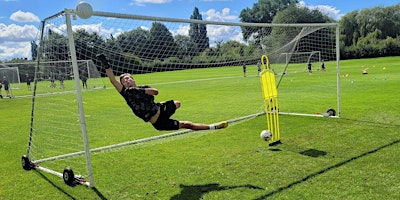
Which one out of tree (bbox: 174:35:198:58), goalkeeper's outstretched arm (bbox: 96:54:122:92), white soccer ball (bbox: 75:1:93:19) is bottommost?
goalkeeper's outstretched arm (bbox: 96:54:122:92)

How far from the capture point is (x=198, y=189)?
5.49 metres

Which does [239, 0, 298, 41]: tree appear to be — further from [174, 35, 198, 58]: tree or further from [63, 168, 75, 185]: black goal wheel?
[63, 168, 75, 185]: black goal wheel

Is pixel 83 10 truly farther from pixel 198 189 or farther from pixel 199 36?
pixel 199 36

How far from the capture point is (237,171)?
6.22m

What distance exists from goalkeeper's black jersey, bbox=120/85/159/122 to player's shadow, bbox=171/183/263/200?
143cm

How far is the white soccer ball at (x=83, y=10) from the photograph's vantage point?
18.2 ft

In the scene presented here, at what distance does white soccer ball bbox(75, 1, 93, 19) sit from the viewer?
5.55m

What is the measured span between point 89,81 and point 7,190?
1079 inches

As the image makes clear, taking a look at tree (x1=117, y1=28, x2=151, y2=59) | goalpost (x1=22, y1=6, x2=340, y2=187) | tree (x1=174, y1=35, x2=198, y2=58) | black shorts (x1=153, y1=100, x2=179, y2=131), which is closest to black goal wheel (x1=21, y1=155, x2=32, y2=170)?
goalpost (x1=22, y1=6, x2=340, y2=187)

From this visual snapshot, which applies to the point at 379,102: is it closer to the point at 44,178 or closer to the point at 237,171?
the point at 237,171

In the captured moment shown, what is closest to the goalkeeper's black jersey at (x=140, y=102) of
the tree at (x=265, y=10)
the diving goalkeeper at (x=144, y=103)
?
the diving goalkeeper at (x=144, y=103)

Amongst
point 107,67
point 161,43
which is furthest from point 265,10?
→ point 107,67

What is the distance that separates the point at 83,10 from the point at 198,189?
334cm

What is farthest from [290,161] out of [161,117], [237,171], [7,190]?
[7,190]
